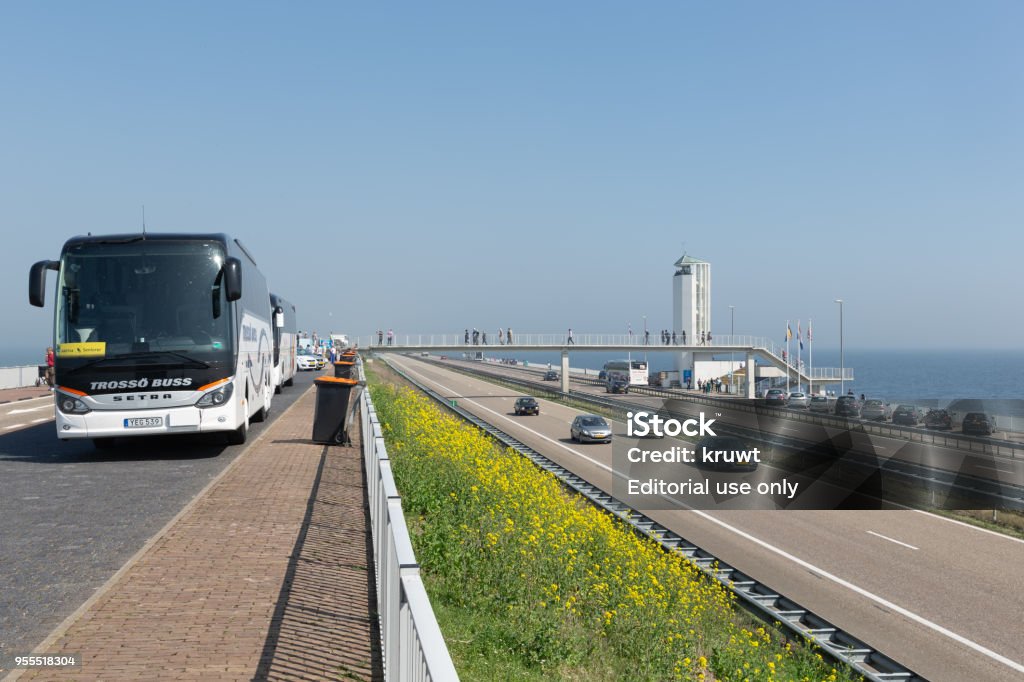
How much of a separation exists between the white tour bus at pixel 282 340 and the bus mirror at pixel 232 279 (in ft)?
59.2

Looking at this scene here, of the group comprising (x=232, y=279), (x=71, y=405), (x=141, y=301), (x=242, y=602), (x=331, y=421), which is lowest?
(x=242, y=602)

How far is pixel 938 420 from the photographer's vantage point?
45.7m

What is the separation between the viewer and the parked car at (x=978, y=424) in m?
41.6

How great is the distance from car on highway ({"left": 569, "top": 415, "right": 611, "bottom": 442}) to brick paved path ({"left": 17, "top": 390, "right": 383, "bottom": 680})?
31.7m

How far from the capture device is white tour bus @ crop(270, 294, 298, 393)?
35.8m

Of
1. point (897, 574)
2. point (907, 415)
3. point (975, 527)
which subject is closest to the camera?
point (897, 574)

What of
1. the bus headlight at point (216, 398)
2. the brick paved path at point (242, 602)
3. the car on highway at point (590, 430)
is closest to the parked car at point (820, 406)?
the car on highway at point (590, 430)

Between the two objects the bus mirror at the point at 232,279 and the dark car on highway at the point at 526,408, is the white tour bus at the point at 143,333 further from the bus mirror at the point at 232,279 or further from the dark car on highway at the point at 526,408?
the dark car on highway at the point at 526,408

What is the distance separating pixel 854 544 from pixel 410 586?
69.0 feet

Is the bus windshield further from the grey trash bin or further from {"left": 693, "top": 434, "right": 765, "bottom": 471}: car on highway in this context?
{"left": 693, "top": 434, "right": 765, "bottom": 471}: car on highway

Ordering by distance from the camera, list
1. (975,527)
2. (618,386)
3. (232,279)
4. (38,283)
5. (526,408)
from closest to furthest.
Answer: (38,283) → (232,279) → (975,527) → (526,408) → (618,386)

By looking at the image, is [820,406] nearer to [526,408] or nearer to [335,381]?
[526,408]

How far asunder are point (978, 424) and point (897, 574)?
85.6 ft

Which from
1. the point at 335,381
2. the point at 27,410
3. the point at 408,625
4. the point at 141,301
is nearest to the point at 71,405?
the point at 141,301
